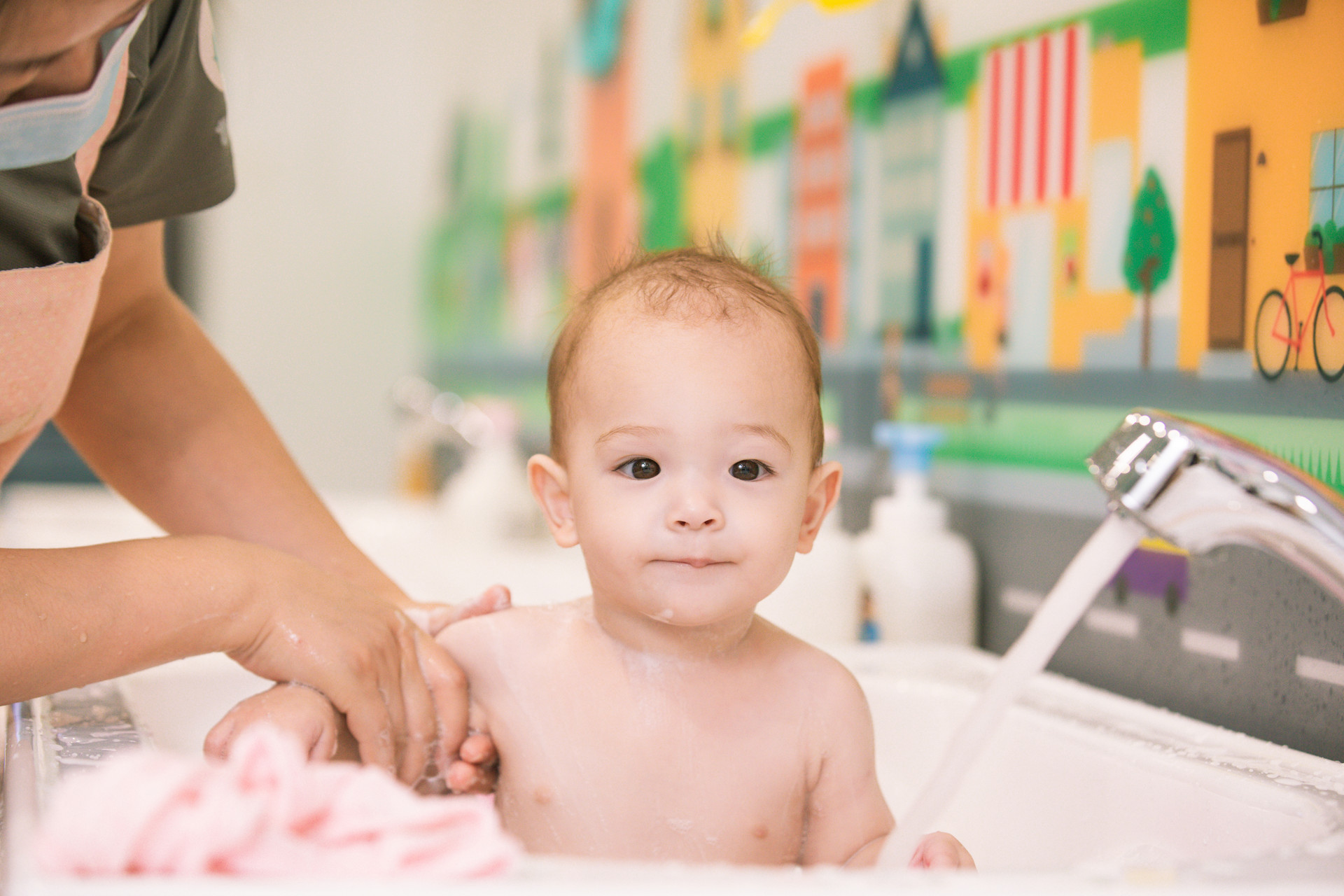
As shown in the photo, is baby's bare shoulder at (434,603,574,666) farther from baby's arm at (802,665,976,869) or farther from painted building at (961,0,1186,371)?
painted building at (961,0,1186,371)

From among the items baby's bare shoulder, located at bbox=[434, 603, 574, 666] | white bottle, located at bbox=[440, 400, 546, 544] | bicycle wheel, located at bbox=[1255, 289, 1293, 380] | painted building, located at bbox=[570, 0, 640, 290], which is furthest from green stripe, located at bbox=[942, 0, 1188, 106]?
white bottle, located at bbox=[440, 400, 546, 544]

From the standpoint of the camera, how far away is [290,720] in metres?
0.75

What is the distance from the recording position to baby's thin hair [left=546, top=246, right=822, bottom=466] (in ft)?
2.87

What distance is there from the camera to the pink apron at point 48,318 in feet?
2.54

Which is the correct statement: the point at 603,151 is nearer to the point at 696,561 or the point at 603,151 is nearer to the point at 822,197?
the point at 822,197

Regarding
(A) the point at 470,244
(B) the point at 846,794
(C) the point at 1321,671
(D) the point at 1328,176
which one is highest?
(A) the point at 470,244

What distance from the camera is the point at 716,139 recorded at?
1.88 metres

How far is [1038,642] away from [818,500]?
34 cm

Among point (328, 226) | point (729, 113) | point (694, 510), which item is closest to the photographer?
point (694, 510)

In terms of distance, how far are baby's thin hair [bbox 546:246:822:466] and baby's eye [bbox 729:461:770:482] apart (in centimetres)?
6

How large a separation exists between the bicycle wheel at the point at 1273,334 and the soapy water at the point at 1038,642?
15.9 inches

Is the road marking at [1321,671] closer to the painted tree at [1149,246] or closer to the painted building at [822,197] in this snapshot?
the painted tree at [1149,246]

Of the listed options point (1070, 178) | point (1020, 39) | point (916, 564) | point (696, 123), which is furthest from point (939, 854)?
point (696, 123)

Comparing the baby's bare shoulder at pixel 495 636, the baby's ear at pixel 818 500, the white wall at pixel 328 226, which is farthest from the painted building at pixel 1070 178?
the white wall at pixel 328 226
